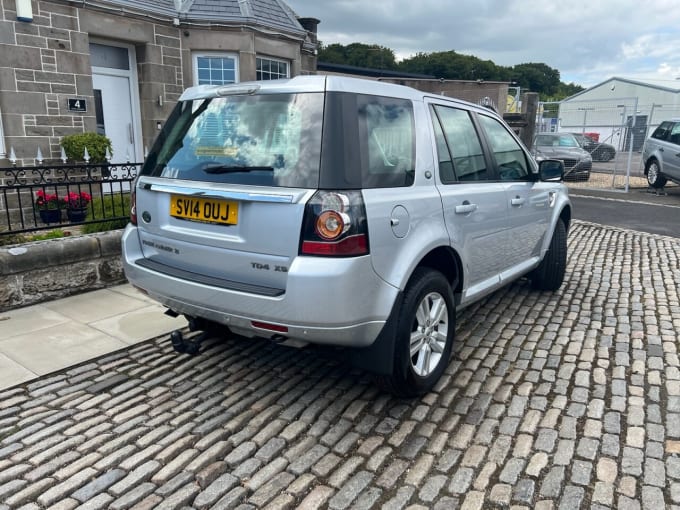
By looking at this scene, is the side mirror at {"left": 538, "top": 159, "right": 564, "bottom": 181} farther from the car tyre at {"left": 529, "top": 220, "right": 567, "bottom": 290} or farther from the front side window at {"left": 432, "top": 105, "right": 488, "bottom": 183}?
the front side window at {"left": 432, "top": 105, "right": 488, "bottom": 183}

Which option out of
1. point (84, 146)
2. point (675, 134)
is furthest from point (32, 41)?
point (675, 134)

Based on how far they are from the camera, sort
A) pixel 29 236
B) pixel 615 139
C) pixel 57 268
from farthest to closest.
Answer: pixel 615 139 < pixel 29 236 < pixel 57 268

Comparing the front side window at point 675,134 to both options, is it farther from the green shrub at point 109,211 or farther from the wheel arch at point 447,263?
the green shrub at point 109,211

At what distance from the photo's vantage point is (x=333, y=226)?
2.66 m

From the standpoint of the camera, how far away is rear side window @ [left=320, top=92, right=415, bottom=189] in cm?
275

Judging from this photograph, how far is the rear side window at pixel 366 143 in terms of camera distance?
275 cm

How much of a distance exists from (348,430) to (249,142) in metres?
1.73

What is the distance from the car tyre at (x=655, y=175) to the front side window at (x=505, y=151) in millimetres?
12461

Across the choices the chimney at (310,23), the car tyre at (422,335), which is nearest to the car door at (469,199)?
the car tyre at (422,335)

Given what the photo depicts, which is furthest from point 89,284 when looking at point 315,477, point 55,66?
point 55,66

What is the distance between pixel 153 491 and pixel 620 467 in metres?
2.29

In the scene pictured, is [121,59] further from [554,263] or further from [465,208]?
[465,208]

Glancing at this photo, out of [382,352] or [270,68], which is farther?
[270,68]

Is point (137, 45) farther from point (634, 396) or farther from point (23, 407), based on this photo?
point (634, 396)
